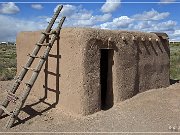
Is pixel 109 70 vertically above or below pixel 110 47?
below

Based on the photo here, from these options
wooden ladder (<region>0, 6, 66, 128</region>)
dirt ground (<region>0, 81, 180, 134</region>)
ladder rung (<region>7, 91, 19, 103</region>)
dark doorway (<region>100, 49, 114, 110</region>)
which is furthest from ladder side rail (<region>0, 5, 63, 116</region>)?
dark doorway (<region>100, 49, 114, 110</region>)

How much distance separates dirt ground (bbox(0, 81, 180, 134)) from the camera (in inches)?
306

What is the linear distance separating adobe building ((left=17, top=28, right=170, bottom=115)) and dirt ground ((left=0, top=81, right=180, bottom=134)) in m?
0.30

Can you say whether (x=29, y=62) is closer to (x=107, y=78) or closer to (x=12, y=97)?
(x=12, y=97)

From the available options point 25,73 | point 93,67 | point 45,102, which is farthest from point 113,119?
point 25,73

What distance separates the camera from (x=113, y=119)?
836 centimetres

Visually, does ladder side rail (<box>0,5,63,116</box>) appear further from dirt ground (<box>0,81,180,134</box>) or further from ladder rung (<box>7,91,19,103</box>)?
dirt ground (<box>0,81,180,134</box>)

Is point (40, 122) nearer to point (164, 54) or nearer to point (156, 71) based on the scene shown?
point (156, 71)

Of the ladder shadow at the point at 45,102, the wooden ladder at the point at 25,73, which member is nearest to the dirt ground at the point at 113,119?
the ladder shadow at the point at 45,102

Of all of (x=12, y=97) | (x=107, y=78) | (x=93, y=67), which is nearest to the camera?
(x=12, y=97)

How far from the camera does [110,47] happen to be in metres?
9.20

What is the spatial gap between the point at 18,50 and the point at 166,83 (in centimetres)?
545

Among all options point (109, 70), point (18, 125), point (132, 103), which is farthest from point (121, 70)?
point (18, 125)

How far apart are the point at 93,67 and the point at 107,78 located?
99 centimetres
